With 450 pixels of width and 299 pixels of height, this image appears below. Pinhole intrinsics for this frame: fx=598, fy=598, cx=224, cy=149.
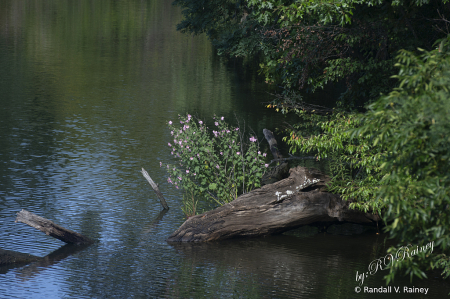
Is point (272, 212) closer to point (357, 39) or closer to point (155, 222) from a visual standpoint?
point (155, 222)

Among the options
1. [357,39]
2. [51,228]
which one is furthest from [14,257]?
[357,39]

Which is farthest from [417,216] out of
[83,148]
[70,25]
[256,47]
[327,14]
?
[70,25]

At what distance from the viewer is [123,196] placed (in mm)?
15164

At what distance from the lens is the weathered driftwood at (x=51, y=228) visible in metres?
11.0

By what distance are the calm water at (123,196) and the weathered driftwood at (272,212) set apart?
31 cm

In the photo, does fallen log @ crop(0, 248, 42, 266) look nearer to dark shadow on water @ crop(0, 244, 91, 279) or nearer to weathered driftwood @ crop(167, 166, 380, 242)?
dark shadow on water @ crop(0, 244, 91, 279)

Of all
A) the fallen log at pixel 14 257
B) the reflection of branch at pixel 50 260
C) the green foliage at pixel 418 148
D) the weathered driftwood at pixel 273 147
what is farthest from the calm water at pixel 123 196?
the green foliage at pixel 418 148

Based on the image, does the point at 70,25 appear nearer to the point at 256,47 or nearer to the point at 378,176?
the point at 256,47

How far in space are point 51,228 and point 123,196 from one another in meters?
4.01

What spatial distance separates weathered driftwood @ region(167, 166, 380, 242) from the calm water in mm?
310

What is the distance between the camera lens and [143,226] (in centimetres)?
1311

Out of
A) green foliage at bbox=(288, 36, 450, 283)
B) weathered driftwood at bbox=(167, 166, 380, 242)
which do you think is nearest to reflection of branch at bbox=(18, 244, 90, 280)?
weathered driftwood at bbox=(167, 166, 380, 242)

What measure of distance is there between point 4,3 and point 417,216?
8522 cm

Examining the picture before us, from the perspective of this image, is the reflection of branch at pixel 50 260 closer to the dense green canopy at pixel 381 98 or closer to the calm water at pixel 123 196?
the calm water at pixel 123 196
